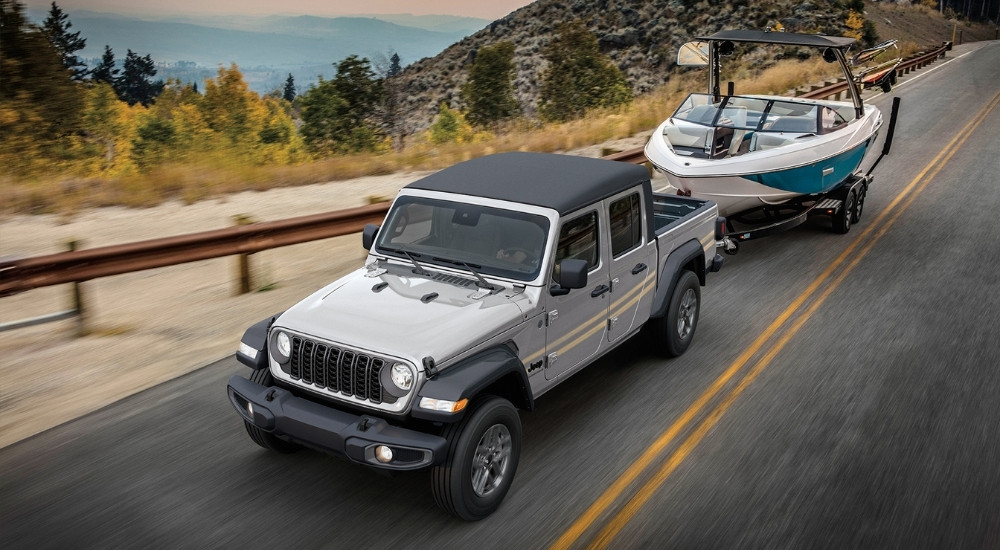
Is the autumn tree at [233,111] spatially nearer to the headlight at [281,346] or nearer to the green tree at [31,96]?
the green tree at [31,96]

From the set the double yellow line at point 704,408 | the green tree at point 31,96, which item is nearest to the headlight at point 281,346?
the double yellow line at point 704,408

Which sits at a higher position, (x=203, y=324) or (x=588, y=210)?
(x=588, y=210)

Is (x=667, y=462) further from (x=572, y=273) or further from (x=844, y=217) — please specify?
(x=844, y=217)

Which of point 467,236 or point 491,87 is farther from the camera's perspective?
point 491,87

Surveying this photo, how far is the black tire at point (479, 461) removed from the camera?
196 inches

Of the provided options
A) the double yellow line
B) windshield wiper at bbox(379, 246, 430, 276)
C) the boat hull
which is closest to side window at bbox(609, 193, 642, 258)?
the double yellow line

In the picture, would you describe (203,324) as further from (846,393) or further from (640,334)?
(846,393)

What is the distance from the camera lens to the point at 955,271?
10.6 m

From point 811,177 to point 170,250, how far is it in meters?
8.14

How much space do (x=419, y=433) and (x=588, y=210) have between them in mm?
2281

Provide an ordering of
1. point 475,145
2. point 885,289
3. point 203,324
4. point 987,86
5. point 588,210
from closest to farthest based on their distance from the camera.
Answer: point 588,210 < point 203,324 < point 885,289 < point 475,145 < point 987,86

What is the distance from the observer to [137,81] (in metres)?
152

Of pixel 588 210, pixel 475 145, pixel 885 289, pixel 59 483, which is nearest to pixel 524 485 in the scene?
pixel 588 210

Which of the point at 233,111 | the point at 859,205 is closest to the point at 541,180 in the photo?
the point at 859,205
